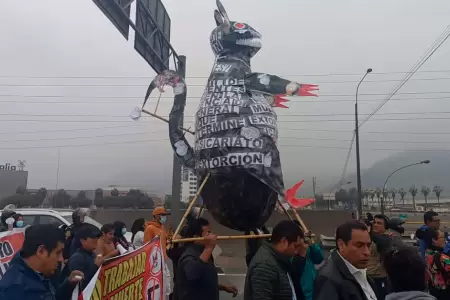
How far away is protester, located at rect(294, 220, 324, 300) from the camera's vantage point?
3.36m

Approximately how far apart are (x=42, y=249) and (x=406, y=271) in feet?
7.12

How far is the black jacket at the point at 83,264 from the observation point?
347 centimetres

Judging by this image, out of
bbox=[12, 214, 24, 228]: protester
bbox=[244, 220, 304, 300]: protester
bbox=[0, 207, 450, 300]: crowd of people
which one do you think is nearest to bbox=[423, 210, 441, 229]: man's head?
bbox=[0, 207, 450, 300]: crowd of people

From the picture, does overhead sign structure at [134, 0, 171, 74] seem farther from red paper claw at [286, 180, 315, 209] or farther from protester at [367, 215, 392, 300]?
protester at [367, 215, 392, 300]

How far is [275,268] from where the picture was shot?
289 centimetres

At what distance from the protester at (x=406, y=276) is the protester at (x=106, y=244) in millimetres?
2685

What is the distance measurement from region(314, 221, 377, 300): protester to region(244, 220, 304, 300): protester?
48cm

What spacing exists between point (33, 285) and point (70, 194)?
1864 inches

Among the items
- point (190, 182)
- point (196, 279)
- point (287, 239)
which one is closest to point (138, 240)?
point (190, 182)

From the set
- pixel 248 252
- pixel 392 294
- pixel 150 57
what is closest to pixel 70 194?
pixel 150 57

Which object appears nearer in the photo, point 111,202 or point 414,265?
point 414,265

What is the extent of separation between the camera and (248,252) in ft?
17.3

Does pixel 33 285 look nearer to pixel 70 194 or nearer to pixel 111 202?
pixel 111 202

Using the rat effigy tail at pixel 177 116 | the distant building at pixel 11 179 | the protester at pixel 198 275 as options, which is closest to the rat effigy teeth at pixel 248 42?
the rat effigy tail at pixel 177 116
